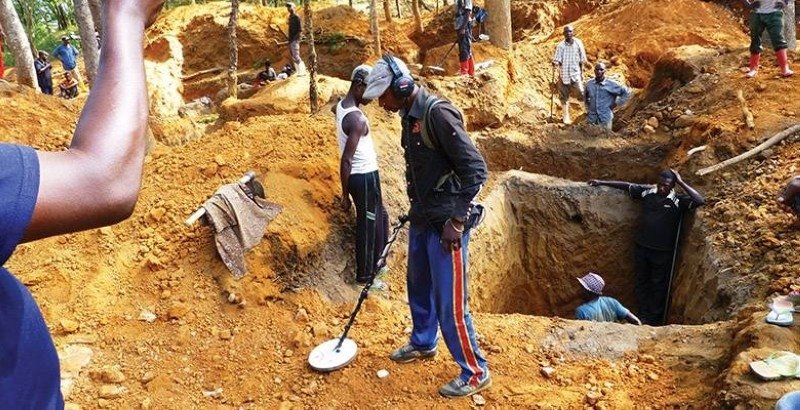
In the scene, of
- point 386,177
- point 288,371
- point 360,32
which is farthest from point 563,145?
point 360,32

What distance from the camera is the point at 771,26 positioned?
8023 millimetres

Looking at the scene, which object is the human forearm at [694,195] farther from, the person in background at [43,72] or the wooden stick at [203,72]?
the wooden stick at [203,72]

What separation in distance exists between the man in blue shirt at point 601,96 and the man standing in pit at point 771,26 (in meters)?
1.93

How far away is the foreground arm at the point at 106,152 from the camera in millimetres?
833

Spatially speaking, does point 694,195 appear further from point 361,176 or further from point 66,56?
point 66,56

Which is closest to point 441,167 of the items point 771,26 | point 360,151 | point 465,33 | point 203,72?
point 360,151

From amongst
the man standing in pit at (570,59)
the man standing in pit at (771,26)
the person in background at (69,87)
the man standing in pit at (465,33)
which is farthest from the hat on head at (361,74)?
the person in background at (69,87)

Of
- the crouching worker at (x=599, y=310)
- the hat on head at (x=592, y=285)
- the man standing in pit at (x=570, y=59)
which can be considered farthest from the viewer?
the man standing in pit at (x=570, y=59)

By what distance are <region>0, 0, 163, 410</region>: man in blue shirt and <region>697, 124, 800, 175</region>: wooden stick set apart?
736cm

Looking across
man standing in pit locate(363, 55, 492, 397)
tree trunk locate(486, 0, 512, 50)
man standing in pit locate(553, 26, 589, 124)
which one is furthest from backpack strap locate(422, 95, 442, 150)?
tree trunk locate(486, 0, 512, 50)

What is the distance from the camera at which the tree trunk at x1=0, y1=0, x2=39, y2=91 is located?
7777 millimetres

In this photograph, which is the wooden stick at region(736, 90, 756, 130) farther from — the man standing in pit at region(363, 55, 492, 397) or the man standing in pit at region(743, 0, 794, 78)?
the man standing in pit at region(363, 55, 492, 397)

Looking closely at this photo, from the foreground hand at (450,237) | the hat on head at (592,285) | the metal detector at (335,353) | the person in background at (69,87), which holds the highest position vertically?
the person in background at (69,87)

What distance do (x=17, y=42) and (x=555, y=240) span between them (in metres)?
7.81
